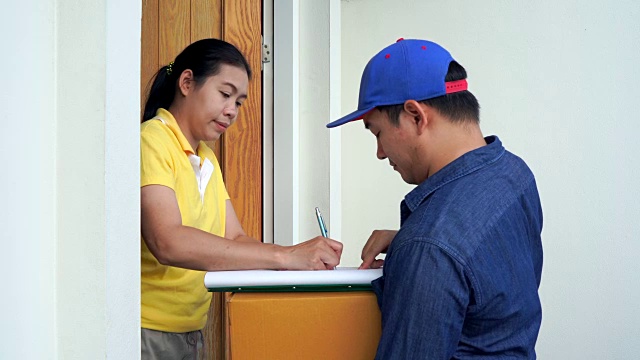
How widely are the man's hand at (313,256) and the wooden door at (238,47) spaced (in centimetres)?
86

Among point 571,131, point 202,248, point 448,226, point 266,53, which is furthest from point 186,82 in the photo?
point 571,131

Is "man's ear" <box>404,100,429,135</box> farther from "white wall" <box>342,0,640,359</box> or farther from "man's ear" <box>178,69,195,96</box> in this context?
"white wall" <box>342,0,640,359</box>

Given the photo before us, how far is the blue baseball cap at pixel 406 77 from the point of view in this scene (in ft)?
4.77

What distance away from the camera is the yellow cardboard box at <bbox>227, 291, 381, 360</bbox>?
137 cm

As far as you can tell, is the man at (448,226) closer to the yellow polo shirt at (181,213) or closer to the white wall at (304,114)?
the yellow polo shirt at (181,213)

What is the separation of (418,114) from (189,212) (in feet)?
2.07

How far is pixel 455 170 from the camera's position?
1408 millimetres

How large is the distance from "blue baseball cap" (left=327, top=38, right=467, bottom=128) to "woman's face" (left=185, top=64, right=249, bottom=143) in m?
0.52

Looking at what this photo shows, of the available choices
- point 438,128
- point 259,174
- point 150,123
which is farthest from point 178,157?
point 259,174

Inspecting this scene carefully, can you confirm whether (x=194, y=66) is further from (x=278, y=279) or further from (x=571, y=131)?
(x=571, y=131)

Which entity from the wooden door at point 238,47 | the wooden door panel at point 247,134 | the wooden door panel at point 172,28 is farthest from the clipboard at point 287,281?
the wooden door panel at point 247,134
